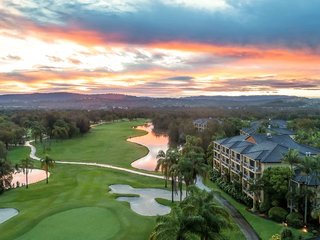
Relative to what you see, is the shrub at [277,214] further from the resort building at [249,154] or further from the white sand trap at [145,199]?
the white sand trap at [145,199]

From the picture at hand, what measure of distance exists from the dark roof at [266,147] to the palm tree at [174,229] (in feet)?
85.8

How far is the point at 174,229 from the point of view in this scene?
25.0 metres

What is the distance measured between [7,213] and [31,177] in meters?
28.0

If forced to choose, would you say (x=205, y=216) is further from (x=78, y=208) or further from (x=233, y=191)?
Result: (x=233, y=191)

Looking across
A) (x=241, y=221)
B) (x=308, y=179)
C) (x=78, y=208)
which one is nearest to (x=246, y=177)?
(x=241, y=221)

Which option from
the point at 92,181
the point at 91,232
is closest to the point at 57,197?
the point at 92,181

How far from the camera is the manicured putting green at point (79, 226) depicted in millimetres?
37562

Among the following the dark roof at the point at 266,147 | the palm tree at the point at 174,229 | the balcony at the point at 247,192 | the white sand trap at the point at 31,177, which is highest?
the palm tree at the point at 174,229

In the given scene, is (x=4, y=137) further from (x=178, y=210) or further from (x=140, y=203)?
(x=178, y=210)

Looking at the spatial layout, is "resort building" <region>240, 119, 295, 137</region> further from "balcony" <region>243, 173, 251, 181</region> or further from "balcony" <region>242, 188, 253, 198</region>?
"balcony" <region>242, 188, 253, 198</region>

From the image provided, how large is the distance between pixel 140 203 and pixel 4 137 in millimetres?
82488

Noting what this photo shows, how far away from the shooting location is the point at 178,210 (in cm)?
2638

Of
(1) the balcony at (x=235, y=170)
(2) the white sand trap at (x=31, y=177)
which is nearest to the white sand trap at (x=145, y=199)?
(1) the balcony at (x=235, y=170)

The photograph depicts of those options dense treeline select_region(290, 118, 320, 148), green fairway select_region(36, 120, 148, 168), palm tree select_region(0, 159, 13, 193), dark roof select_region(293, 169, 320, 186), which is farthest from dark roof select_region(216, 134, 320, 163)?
palm tree select_region(0, 159, 13, 193)
